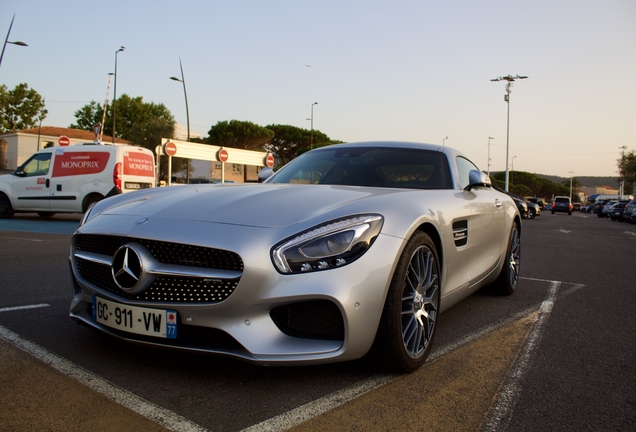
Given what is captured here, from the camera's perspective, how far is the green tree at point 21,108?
67438mm

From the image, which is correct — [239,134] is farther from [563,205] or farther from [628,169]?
[628,169]

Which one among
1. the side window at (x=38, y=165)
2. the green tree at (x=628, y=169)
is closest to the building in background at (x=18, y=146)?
the side window at (x=38, y=165)

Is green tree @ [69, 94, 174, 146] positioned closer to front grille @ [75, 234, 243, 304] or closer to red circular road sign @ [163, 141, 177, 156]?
red circular road sign @ [163, 141, 177, 156]

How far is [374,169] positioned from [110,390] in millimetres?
2377

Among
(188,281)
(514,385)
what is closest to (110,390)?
(188,281)

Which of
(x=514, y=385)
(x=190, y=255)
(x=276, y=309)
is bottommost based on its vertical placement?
(x=514, y=385)

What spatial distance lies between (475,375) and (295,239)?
4.01ft

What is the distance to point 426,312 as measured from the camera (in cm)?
291

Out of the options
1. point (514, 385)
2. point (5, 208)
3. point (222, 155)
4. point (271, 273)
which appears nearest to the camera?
point (271, 273)

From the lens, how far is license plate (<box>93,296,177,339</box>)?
2379mm

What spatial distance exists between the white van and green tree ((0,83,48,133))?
60962 millimetres

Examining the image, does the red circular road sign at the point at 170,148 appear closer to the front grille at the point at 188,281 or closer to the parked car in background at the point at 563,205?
the front grille at the point at 188,281

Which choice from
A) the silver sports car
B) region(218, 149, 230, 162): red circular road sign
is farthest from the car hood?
region(218, 149, 230, 162): red circular road sign

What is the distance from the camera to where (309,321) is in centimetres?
236
